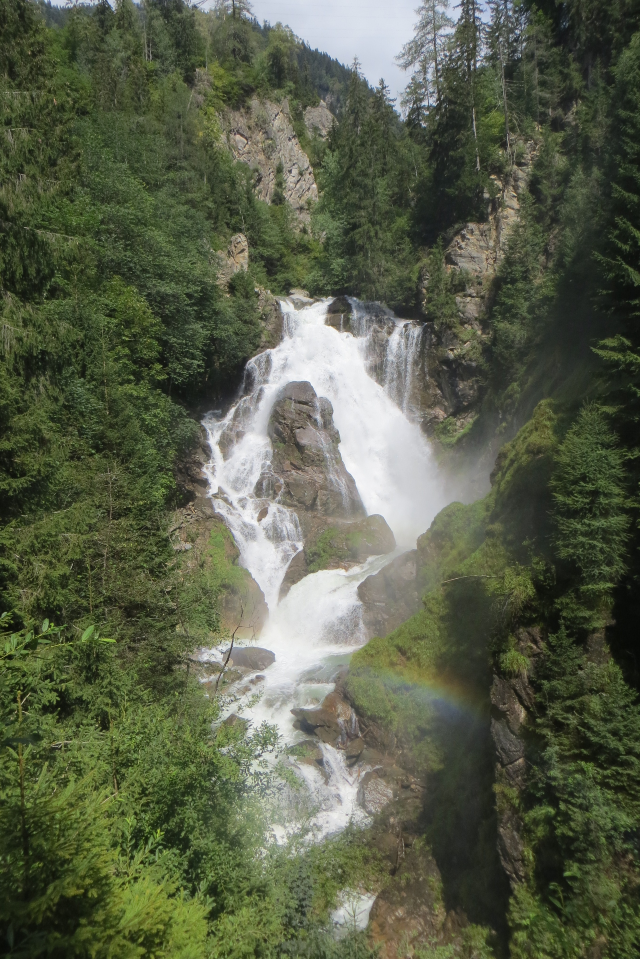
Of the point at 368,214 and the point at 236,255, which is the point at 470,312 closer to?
the point at 368,214

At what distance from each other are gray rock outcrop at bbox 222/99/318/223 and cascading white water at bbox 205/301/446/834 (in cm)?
1859

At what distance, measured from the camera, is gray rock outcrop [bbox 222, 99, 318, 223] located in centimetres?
4588

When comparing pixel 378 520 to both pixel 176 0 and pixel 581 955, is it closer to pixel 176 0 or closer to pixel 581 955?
pixel 581 955

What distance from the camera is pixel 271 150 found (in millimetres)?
47000

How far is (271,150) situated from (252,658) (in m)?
47.0

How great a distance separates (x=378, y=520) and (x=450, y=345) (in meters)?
12.5

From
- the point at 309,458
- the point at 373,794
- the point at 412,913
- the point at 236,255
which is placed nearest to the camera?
the point at 412,913

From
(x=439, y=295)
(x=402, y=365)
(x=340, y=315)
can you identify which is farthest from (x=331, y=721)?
(x=340, y=315)

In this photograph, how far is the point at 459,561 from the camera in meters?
14.5

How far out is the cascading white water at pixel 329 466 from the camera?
1478cm

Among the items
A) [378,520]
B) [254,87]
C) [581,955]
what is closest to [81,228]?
[378,520]

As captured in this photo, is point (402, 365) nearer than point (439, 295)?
No

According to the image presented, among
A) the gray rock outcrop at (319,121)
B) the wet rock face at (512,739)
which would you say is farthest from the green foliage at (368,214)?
the wet rock face at (512,739)

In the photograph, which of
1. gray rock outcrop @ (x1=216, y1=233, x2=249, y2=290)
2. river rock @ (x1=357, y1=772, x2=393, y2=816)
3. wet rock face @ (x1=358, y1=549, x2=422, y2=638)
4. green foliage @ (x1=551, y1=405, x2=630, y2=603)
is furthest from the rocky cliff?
green foliage @ (x1=551, y1=405, x2=630, y2=603)
